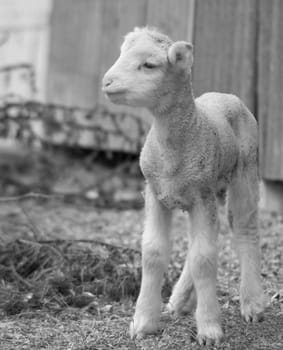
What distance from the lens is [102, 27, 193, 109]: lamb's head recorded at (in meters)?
3.34

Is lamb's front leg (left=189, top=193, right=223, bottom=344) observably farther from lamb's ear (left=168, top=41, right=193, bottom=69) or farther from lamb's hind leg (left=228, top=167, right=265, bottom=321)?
lamb's ear (left=168, top=41, right=193, bottom=69)

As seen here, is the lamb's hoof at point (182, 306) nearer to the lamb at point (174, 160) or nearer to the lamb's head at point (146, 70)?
the lamb at point (174, 160)

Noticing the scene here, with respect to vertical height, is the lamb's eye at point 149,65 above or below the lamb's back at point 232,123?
above

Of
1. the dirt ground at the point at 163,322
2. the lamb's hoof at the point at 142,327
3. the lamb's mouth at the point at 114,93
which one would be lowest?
the dirt ground at the point at 163,322

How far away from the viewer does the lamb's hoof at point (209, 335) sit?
3.58 m

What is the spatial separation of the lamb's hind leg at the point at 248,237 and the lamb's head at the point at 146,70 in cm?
80

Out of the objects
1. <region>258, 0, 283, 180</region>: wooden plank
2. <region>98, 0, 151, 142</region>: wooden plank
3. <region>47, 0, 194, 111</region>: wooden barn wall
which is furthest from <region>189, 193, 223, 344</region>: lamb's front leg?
<region>47, 0, 194, 111</region>: wooden barn wall

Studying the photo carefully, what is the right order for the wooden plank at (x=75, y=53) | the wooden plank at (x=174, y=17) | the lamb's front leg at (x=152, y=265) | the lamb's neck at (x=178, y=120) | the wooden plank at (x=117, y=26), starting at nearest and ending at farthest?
the lamb's neck at (x=178, y=120) → the lamb's front leg at (x=152, y=265) → the wooden plank at (x=174, y=17) → the wooden plank at (x=117, y=26) → the wooden plank at (x=75, y=53)

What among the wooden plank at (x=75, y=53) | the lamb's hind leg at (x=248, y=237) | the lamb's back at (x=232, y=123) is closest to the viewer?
the lamb's back at (x=232, y=123)

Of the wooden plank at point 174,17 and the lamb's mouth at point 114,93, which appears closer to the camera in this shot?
the lamb's mouth at point 114,93

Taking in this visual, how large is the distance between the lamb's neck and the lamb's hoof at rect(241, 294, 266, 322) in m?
0.99

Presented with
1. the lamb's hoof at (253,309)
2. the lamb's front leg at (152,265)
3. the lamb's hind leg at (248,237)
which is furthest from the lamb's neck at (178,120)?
the lamb's hoof at (253,309)

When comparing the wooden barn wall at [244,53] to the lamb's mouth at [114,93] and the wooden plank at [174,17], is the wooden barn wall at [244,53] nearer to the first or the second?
the wooden plank at [174,17]

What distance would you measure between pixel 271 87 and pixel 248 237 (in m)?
2.78
